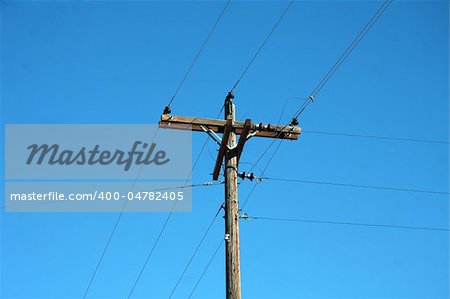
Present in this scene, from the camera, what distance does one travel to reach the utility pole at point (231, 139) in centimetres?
1007

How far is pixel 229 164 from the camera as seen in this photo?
36.1ft

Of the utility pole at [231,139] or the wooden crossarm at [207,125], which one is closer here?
the utility pole at [231,139]

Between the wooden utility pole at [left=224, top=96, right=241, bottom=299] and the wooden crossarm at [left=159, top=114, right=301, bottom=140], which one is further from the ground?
the wooden crossarm at [left=159, top=114, right=301, bottom=140]

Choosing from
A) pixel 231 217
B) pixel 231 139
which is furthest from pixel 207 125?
pixel 231 217

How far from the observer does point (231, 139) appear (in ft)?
36.7

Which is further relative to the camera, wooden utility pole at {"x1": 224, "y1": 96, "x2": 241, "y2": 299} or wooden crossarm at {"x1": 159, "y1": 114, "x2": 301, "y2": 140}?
wooden crossarm at {"x1": 159, "y1": 114, "x2": 301, "y2": 140}

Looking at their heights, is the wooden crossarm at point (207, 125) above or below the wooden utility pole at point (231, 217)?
above

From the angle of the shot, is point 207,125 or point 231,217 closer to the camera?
point 231,217

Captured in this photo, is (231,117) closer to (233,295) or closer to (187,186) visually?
(187,186)

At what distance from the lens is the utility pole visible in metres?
10.1

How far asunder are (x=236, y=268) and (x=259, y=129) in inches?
101

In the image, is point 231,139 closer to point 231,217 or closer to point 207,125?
point 207,125

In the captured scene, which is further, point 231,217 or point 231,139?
point 231,139

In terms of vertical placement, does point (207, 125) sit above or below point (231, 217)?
above
